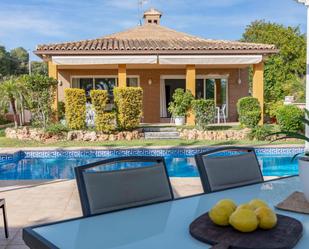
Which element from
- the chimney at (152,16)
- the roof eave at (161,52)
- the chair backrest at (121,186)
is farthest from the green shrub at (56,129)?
the chimney at (152,16)

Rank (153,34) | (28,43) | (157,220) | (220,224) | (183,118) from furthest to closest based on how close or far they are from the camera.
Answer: (28,43) → (153,34) → (183,118) → (157,220) → (220,224)

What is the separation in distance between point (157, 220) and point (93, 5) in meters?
22.4

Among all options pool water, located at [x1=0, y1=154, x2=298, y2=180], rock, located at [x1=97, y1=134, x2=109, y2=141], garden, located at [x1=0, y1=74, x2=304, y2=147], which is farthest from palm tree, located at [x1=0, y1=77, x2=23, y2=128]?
pool water, located at [x1=0, y1=154, x2=298, y2=180]

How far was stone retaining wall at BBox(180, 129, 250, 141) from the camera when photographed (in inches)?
531

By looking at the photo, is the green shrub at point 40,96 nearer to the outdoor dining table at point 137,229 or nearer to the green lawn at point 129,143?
the green lawn at point 129,143

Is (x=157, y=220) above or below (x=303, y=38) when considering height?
below

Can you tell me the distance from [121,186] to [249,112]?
12116mm

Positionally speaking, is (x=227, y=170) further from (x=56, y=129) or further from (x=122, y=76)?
(x=122, y=76)

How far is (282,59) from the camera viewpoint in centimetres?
2620

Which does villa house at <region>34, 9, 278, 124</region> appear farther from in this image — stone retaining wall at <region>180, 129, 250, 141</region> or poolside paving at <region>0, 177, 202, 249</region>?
poolside paving at <region>0, 177, 202, 249</region>

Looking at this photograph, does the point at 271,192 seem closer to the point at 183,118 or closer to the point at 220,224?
the point at 220,224

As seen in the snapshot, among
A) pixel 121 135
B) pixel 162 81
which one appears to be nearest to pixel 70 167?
pixel 121 135

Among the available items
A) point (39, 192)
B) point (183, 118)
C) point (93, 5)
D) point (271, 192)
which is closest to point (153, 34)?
point (93, 5)

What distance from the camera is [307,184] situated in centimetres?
223
